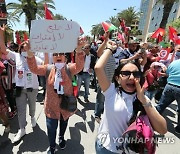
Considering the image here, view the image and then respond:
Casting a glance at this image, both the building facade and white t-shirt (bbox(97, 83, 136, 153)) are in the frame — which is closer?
white t-shirt (bbox(97, 83, 136, 153))

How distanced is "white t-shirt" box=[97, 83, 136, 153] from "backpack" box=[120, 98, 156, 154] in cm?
8

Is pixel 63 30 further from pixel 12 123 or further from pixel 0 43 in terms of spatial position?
pixel 12 123

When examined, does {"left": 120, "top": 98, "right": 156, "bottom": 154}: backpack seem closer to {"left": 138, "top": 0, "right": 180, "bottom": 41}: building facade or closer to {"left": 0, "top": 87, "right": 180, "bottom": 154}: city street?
{"left": 0, "top": 87, "right": 180, "bottom": 154}: city street

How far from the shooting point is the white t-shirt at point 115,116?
1.90m

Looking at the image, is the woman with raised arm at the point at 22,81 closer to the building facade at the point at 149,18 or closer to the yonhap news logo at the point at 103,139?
the yonhap news logo at the point at 103,139

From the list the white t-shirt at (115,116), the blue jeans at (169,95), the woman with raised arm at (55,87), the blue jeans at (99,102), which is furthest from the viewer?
the blue jeans at (99,102)

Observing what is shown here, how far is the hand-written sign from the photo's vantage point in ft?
8.26

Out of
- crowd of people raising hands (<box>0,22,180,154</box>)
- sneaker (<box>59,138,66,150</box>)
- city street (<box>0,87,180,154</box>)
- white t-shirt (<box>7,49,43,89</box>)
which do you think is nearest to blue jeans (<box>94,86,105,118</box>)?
→ crowd of people raising hands (<box>0,22,180,154</box>)

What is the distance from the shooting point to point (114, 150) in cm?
194

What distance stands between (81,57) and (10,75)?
Answer: 7.59 ft

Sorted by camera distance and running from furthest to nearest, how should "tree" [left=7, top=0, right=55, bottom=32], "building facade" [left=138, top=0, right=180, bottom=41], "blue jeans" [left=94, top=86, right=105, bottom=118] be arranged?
"building facade" [left=138, top=0, right=180, bottom=41], "tree" [left=7, top=0, right=55, bottom=32], "blue jeans" [left=94, top=86, right=105, bottom=118]

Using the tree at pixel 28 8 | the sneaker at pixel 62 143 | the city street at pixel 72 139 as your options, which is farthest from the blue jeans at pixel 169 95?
the tree at pixel 28 8

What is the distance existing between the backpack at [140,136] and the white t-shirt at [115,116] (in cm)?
8


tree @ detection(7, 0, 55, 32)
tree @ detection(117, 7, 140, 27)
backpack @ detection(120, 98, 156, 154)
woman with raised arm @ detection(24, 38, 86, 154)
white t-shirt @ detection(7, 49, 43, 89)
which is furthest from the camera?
tree @ detection(117, 7, 140, 27)
